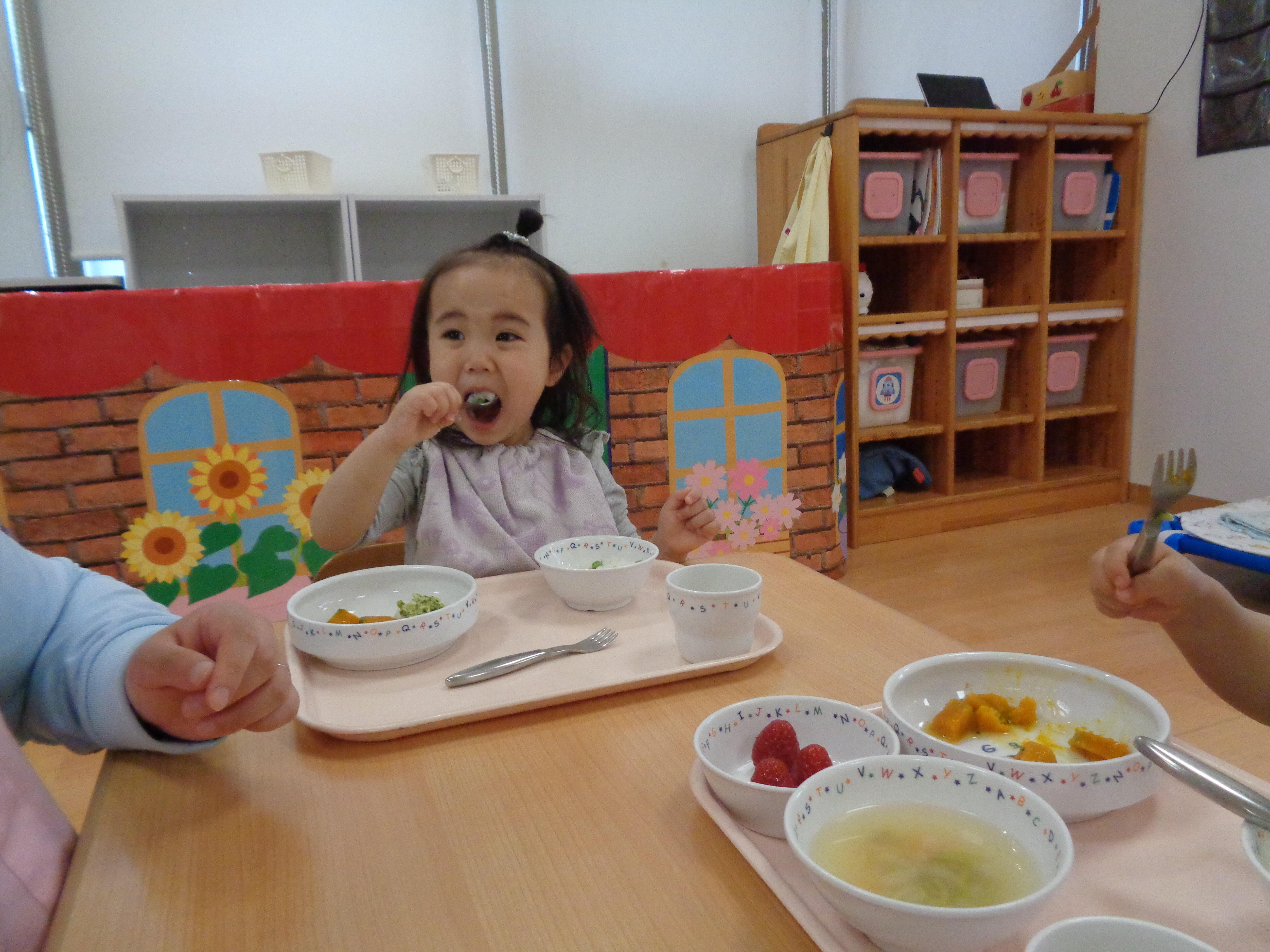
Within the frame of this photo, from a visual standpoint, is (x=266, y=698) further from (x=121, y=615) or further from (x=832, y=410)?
(x=832, y=410)

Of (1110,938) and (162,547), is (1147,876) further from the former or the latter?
(162,547)

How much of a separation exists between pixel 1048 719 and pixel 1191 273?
10.2ft

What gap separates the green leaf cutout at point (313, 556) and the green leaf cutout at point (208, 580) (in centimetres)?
14

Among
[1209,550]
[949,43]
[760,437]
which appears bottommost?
[1209,550]

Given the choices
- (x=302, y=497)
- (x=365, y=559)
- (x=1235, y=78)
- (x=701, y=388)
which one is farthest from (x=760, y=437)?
(x=1235, y=78)

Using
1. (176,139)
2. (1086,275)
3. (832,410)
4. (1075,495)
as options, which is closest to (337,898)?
(832,410)

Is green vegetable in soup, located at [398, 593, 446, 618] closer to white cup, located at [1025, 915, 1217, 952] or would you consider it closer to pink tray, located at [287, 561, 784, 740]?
pink tray, located at [287, 561, 784, 740]

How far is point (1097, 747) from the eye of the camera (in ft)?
1.76

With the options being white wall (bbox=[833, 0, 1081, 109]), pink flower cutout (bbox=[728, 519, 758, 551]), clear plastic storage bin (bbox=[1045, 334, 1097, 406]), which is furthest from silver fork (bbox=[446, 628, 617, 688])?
white wall (bbox=[833, 0, 1081, 109])

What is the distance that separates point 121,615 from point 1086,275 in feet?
12.1

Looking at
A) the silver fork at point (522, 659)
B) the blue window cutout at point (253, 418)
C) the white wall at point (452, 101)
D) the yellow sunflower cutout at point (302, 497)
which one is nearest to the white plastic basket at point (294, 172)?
the white wall at point (452, 101)

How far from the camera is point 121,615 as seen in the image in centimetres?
67

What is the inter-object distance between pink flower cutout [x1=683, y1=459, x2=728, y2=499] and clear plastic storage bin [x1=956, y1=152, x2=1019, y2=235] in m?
1.41

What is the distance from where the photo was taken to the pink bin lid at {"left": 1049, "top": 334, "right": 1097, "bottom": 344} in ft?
10.4
